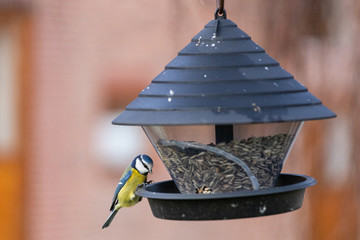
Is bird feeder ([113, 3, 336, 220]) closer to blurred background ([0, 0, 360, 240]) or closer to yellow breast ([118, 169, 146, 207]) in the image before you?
yellow breast ([118, 169, 146, 207])

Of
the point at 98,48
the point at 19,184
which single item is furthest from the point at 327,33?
the point at 19,184

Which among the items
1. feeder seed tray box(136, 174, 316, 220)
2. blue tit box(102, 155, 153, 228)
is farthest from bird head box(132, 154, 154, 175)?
feeder seed tray box(136, 174, 316, 220)

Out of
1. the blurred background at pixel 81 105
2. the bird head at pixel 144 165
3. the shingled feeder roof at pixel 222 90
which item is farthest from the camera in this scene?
the blurred background at pixel 81 105

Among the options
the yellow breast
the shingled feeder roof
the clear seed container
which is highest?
the shingled feeder roof

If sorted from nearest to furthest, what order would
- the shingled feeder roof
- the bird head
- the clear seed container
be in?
the shingled feeder roof < the clear seed container < the bird head

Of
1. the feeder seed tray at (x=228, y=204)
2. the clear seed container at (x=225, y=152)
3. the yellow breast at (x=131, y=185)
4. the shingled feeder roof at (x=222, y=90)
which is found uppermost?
the shingled feeder roof at (x=222, y=90)

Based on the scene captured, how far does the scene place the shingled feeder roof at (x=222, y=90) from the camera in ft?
5.52

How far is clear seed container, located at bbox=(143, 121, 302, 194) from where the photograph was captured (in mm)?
1871

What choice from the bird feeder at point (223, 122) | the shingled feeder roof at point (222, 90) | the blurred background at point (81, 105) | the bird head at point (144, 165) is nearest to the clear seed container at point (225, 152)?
the bird feeder at point (223, 122)

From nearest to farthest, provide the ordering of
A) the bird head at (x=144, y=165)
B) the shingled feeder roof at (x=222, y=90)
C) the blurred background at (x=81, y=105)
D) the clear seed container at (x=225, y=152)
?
the shingled feeder roof at (x=222, y=90), the clear seed container at (x=225, y=152), the bird head at (x=144, y=165), the blurred background at (x=81, y=105)

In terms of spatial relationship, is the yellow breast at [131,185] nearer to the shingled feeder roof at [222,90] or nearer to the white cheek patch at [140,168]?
the white cheek patch at [140,168]

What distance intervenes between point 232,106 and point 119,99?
109 inches

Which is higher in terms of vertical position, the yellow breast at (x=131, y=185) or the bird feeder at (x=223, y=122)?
the bird feeder at (x=223, y=122)

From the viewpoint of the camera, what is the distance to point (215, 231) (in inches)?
185
